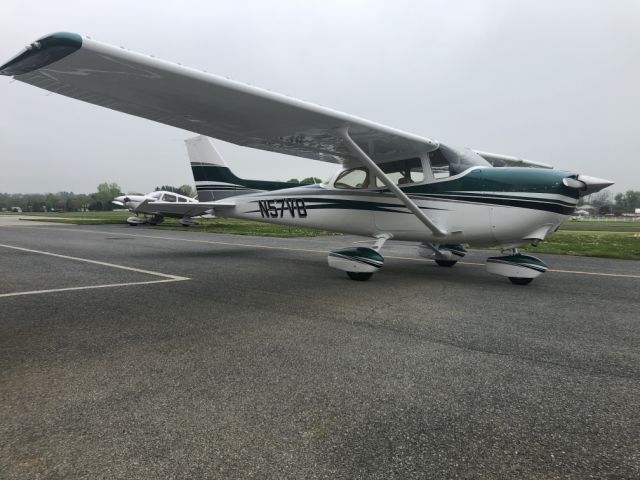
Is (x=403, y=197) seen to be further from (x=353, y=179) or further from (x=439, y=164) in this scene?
(x=353, y=179)

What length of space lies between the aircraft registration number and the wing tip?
527 cm

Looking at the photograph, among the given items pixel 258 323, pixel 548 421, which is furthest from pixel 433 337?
pixel 258 323

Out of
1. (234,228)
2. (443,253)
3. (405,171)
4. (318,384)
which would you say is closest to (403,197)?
(405,171)

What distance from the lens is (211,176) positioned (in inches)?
468

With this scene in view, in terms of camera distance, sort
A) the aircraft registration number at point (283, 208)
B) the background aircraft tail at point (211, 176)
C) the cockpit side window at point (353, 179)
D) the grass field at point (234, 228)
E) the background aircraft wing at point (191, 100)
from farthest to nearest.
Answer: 1. the grass field at point (234, 228)
2. the background aircraft tail at point (211, 176)
3. the aircraft registration number at point (283, 208)
4. the cockpit side window at point (353, 179)
5. the background aircraft wing at point (191, 100)

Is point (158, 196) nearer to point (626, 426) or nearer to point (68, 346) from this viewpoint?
point (68, 346)

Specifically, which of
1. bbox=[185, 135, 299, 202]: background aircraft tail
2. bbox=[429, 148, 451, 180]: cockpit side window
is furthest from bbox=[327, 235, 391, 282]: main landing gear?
bbox=[185, 135, 299, 202]: background aircraft tail

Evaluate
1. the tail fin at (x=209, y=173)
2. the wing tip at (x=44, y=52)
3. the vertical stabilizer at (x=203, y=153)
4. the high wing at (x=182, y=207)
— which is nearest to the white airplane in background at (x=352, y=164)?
the wing tip at (x=44, y=52)

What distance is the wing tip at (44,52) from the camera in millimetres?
3152

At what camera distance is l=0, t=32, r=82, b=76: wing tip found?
315 cm

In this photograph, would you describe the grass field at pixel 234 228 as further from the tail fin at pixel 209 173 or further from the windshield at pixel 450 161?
the windshield at pixel 450 161

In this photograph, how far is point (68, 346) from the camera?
3.26m

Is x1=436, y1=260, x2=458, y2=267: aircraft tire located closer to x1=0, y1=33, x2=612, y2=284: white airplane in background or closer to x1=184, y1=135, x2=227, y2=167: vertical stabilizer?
x1=0, y1=33, x2=612, y2=284: white airplane in background

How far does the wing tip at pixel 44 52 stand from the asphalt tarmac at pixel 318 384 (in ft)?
7.86
